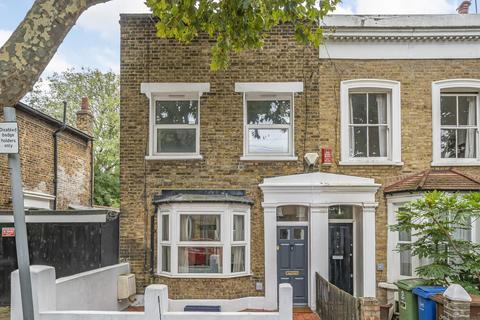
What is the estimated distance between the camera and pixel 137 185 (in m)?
10.9

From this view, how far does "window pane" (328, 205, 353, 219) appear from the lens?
37.3 ft

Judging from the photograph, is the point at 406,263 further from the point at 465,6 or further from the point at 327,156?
the point at 465,6

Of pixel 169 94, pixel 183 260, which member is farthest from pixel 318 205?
pixel 169 94

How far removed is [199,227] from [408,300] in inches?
184

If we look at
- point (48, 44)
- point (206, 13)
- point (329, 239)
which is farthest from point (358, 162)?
point (48, 44)

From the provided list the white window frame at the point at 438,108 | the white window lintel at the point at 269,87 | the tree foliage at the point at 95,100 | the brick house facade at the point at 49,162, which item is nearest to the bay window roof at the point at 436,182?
the white window frame at the point at 438,108

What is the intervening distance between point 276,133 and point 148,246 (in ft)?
13.4

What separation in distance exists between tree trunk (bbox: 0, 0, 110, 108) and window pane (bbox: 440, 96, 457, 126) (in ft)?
29.1

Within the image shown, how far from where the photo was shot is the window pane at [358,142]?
11172 millimetres

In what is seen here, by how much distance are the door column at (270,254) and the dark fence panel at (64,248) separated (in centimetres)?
359

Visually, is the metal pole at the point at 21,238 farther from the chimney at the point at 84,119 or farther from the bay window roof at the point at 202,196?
the chimney at the point at 84,119

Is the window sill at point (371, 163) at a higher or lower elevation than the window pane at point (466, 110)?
lower

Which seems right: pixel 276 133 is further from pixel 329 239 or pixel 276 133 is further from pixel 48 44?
pixel 48 44

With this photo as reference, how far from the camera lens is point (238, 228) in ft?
35.0
